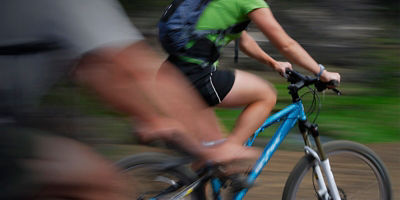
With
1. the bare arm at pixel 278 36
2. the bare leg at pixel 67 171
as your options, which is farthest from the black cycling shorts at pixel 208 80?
the bare leg at pixel 67 171

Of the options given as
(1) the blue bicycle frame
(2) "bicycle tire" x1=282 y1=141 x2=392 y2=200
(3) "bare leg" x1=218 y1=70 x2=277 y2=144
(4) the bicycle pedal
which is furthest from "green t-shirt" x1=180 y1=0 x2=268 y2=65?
(2) "bicycle tire" x1=282 y1=141 x2=392 y2=200

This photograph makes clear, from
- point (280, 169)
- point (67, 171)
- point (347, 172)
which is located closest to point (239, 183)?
point (347, 172)

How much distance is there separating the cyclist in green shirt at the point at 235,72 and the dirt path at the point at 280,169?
2.64 ft

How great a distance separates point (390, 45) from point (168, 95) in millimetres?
5618

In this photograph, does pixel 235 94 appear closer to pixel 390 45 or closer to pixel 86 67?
pixel 86 67

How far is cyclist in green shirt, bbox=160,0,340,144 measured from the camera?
304 centimetres

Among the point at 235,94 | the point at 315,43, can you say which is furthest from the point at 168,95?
the point at 315,43

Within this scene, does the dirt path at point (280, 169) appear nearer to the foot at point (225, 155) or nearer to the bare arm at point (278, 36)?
the bare arm at point (278, 36)

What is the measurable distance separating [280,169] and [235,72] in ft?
5.76

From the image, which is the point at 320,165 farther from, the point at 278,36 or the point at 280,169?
the point at 280,169

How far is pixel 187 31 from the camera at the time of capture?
3.11 meters

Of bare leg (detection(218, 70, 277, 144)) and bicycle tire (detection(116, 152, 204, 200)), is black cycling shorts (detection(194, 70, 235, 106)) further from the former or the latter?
bicycle tire (detection(116, 152, 204, 200))

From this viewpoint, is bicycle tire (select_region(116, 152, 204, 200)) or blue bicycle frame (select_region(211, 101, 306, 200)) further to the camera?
blue bicycle frame (select_region(211, 101, 306, 200))

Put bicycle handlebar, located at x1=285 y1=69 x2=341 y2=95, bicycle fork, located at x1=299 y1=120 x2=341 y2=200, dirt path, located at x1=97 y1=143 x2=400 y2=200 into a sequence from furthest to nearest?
dirt path, located at x1=97 y1=143 x2=400 y2=200 < bicycle fork, located at x1=299 y1=120 x2=341 y2=200 < bicycle handlebar, located at x1=285 y1=69 x2=341 y2=95
